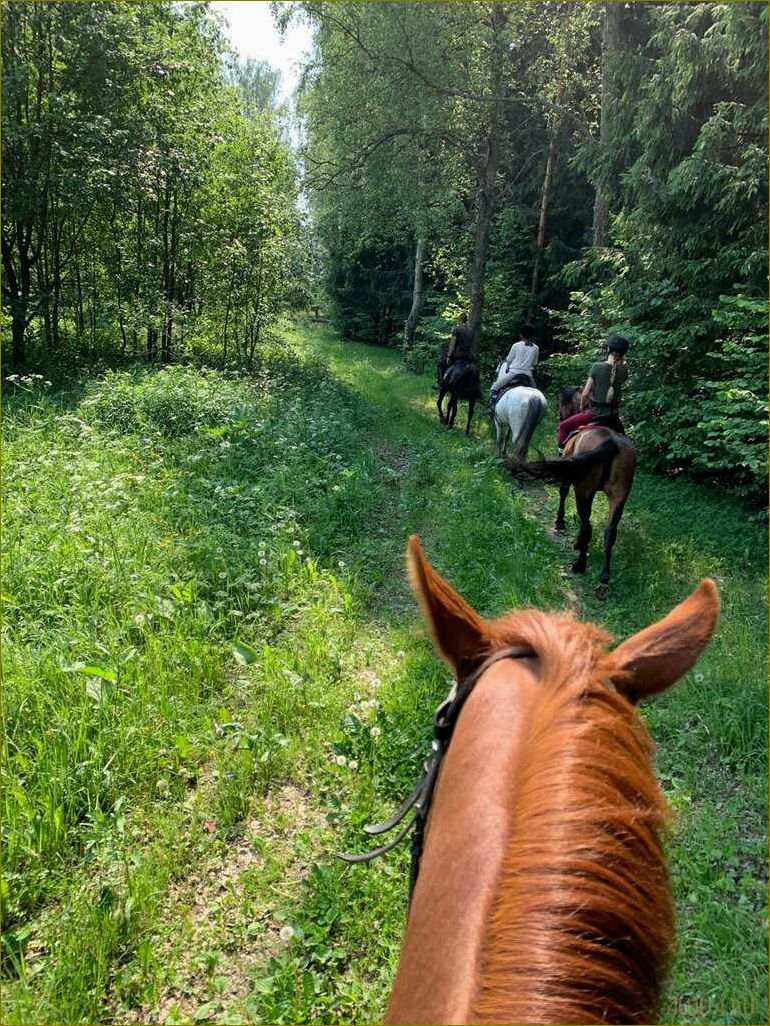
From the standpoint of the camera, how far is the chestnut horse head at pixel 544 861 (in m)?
0.78

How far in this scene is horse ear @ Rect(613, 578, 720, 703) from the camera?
1.26 m

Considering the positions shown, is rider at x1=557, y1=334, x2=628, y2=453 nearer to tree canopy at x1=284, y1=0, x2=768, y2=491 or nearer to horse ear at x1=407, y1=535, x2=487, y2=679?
tree canopy at x1=284, y1=0, x2=768, y2=491

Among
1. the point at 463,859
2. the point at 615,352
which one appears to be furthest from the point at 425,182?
the point at 463,859

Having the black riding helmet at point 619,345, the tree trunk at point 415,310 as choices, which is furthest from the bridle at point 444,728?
the tree trunk at point 415,310

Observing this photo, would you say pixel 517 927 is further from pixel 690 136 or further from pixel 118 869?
pixel 690 136

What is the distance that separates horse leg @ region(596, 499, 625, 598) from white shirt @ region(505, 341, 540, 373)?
14.2ft

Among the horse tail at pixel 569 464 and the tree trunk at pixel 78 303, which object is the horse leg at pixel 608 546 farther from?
the tree trunk at pixel 78 303

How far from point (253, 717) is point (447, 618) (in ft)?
8.61

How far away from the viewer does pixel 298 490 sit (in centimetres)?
657

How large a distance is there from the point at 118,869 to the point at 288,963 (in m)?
0.80

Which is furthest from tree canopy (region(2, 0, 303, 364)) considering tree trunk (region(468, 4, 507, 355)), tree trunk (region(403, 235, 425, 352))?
tree trunk (region(403, 235, 425, 352))

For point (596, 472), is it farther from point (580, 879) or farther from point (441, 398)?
point (441, 398)

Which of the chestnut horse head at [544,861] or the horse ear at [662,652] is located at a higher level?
the horse ear at [662,652]

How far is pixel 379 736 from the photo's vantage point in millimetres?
3496
